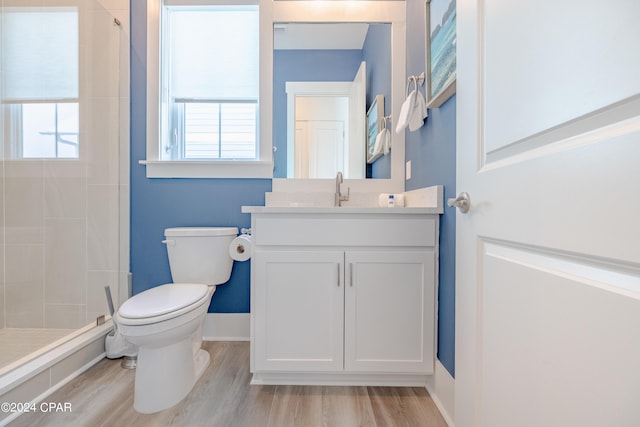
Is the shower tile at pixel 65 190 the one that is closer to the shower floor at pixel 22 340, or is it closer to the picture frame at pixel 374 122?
the shower floor at pixel 22 340

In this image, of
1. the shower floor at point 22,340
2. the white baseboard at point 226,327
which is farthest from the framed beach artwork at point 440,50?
the shower floor at point 22,340

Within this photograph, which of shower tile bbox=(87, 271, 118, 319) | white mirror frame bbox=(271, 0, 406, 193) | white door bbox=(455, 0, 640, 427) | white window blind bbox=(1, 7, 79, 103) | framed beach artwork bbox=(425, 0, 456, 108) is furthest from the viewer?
white mirror frame bbox=(271, 0, 406, 193)

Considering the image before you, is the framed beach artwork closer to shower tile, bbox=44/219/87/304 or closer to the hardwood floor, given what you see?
the hardwood floor

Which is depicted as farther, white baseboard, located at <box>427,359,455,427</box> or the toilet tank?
the toilet tank

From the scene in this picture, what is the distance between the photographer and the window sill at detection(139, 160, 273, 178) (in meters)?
1.90

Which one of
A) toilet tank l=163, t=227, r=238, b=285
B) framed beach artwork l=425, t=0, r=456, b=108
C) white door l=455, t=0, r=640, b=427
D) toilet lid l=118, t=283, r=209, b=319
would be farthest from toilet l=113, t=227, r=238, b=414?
framed beach artwork l=425, t=0, r=456, b=108

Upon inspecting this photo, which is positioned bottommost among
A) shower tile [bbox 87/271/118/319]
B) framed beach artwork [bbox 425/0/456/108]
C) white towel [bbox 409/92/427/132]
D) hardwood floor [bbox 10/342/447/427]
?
hardwood floor [bbox 10/342/447/427]

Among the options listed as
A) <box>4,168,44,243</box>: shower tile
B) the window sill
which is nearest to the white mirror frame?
the window sill

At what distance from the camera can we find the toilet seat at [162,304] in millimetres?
1164

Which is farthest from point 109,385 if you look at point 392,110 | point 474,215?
point 392,110

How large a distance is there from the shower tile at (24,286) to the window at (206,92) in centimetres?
80

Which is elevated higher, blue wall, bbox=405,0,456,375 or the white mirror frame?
the white mirror frame

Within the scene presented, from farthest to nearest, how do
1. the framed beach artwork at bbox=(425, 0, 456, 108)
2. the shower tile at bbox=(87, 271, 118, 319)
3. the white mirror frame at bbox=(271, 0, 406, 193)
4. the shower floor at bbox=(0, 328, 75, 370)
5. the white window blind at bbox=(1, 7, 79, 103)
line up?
the white mirror frame at bbox=(271, 0, 406, 193) → the shower tile at bbox=(87, 271, 118, 319) → the white window blind at bbox=(1, 7, 79, 103) → the shower floor at bbox=(0, 328, 75, 370) → the framed beach artwork at bbox=(425, 0, 456, 108)

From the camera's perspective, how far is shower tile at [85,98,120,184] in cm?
179
